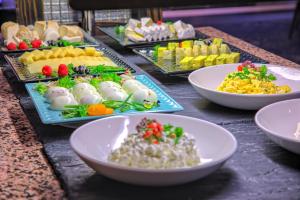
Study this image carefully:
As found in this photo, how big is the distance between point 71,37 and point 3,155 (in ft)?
3.99

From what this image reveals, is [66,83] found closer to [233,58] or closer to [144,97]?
[144,97]

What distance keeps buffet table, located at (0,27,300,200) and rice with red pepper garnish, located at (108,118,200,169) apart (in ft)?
0.21

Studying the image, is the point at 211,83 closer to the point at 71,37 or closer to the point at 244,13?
the point at 71,37

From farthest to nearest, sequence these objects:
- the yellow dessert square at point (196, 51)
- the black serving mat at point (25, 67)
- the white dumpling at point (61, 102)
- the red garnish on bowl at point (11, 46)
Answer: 1. the red garnish on bowl at point (11, 46)
2. the yellow dessert square at point (196, 51)
3. the black serving mat at point (25, 67)
4. the white dumpling at point (61, 102)

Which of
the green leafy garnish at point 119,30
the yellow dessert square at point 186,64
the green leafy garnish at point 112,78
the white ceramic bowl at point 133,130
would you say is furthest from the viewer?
the green leafy garnish at point 119,30

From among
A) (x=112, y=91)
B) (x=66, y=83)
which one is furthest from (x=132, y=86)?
(x=66, y=83)

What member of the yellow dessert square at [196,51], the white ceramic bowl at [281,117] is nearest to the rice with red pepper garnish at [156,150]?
the white ceramic bowl at [281,117]

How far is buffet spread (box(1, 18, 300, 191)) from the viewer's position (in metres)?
1.01

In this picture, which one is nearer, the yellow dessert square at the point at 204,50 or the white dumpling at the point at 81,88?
the white dumpling at the point at 81,88

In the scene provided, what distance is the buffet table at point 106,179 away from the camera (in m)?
1.02

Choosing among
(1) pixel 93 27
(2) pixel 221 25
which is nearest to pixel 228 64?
(1) pixel 93 27

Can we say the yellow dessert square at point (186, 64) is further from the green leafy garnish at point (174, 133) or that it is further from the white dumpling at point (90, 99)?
the green leafy garnish at point (174, 133)

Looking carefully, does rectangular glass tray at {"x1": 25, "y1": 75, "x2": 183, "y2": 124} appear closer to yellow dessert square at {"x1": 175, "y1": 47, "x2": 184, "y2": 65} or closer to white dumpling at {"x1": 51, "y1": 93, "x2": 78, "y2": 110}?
white dumpling at {"x1": 51, "y1": 93, "x2": 78, "y2": 110}

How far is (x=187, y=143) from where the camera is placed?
1.02m
